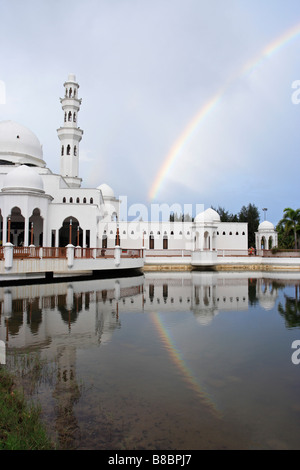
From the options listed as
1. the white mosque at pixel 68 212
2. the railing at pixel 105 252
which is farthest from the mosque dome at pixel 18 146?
the railing at pixel 105 252

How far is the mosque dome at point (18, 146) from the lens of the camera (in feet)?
113

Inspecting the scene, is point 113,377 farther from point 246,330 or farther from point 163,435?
point 246,330

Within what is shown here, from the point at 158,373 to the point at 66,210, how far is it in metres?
25.6

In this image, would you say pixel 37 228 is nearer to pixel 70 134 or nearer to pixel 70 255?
pixel 70 255

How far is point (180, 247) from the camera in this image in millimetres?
44312

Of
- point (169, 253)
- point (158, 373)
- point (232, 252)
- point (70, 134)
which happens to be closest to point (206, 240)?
point (232, 252)

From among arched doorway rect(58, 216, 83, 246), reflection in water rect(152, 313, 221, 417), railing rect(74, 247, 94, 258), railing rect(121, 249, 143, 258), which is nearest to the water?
reflection in water rect(152, 313, 221, 417)

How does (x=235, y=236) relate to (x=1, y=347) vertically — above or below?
above

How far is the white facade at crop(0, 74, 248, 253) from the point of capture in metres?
28.4

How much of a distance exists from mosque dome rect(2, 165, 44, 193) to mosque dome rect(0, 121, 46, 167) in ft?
20.6

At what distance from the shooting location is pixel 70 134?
127 ft

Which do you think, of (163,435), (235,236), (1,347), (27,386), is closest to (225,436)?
(163,435)

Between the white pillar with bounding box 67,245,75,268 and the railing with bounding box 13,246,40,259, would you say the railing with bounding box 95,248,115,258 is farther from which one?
the railing with bounding box 13,246,40,259

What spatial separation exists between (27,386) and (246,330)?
21.7 feet
